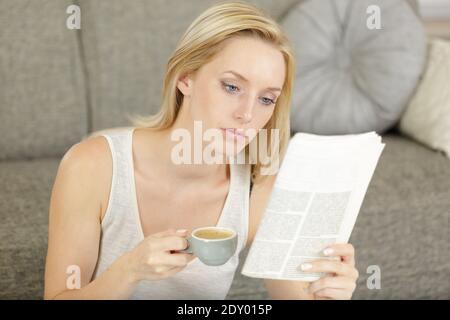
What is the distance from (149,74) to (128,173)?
738mm

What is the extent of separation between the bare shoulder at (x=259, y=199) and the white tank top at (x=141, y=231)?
0.01 metres

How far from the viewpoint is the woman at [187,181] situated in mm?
1084

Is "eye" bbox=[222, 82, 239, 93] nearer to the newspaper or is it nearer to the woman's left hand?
the newspaper

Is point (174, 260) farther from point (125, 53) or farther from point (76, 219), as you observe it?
point (125, 53)

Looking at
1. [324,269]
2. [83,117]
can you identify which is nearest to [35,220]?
[83,117]

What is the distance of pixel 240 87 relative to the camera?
1.09 meters

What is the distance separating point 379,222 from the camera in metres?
1.61

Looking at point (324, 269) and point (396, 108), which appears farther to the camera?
point (396, 108)

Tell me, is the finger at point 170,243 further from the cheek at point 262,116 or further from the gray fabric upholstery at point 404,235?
the gray fabric upholstery at point 404,235

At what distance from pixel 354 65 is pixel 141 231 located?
1030 millimetres

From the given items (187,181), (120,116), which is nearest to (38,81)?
(120,116)

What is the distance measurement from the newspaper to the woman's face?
17cm

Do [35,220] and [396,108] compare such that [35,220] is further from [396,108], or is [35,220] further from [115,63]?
[396,108]

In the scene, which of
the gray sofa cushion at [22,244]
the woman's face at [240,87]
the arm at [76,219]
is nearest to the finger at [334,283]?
the woman's face at [240,87]
